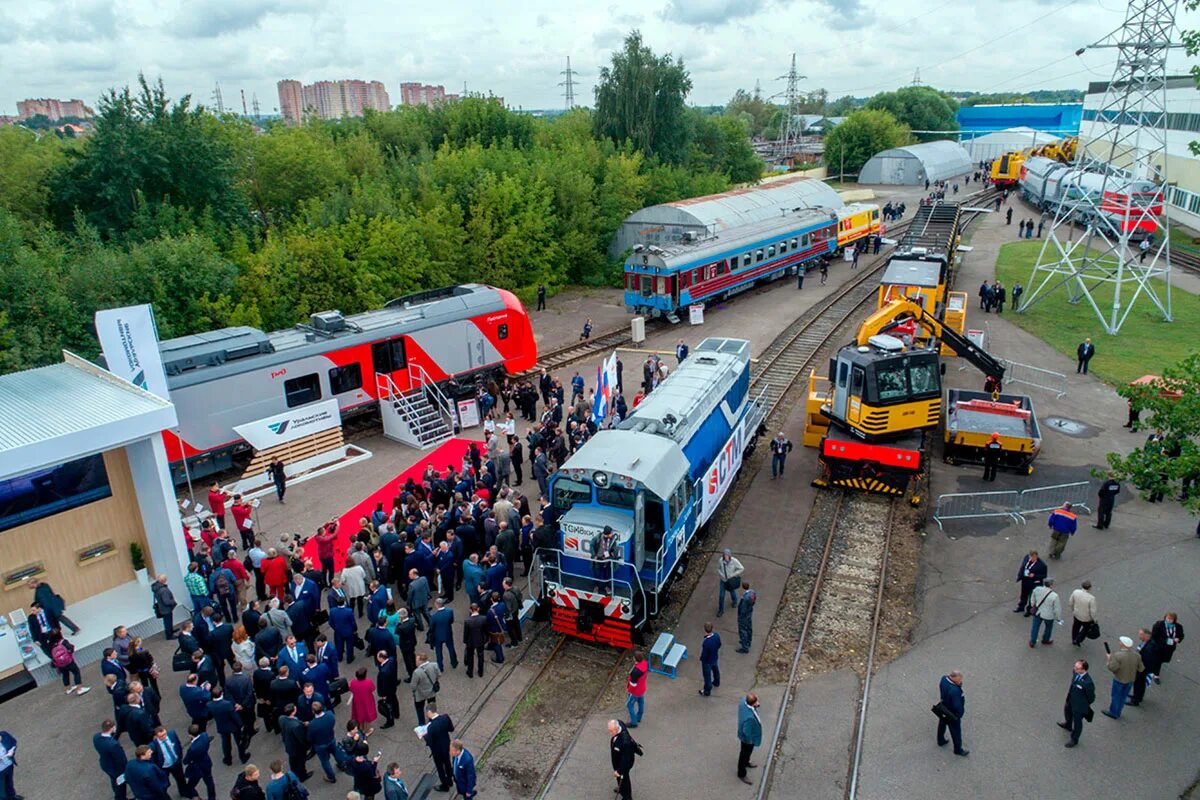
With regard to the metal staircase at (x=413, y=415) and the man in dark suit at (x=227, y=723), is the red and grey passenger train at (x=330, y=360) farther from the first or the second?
the man in dark suit at (x=227, y=723)

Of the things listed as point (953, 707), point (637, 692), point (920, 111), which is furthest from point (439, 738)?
point (920, 111)

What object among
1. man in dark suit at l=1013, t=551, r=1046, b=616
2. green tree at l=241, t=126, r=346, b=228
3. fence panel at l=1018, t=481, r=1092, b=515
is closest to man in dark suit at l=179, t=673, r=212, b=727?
man in dark suit at l=1013, t=551, r=1046, b=616

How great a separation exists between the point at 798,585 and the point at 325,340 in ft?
50.3

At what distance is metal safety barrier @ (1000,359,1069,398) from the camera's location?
86.8ft

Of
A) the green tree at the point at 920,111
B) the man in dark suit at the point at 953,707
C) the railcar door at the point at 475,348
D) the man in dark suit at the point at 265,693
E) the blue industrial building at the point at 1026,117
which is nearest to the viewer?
the man in dark suit at the point at 953,707

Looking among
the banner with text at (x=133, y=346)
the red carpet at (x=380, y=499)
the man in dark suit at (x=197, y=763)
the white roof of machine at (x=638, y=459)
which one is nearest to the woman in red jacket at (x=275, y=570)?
the red carpet at (x=380, y=499)

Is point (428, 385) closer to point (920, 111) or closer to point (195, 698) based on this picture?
point (195, 698)

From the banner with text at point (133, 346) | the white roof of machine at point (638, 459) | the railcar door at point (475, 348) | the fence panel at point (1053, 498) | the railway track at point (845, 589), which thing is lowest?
the railway track at point (845, 589)

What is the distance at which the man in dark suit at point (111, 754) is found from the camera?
1008 cm

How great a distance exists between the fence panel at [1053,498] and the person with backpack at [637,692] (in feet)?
38.1

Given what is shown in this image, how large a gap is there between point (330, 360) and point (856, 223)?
3731 centimetres

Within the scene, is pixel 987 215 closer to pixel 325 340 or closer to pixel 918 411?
pixel 918 411

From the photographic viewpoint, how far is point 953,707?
437 inches

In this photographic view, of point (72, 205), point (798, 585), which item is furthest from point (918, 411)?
point (72, 205)
